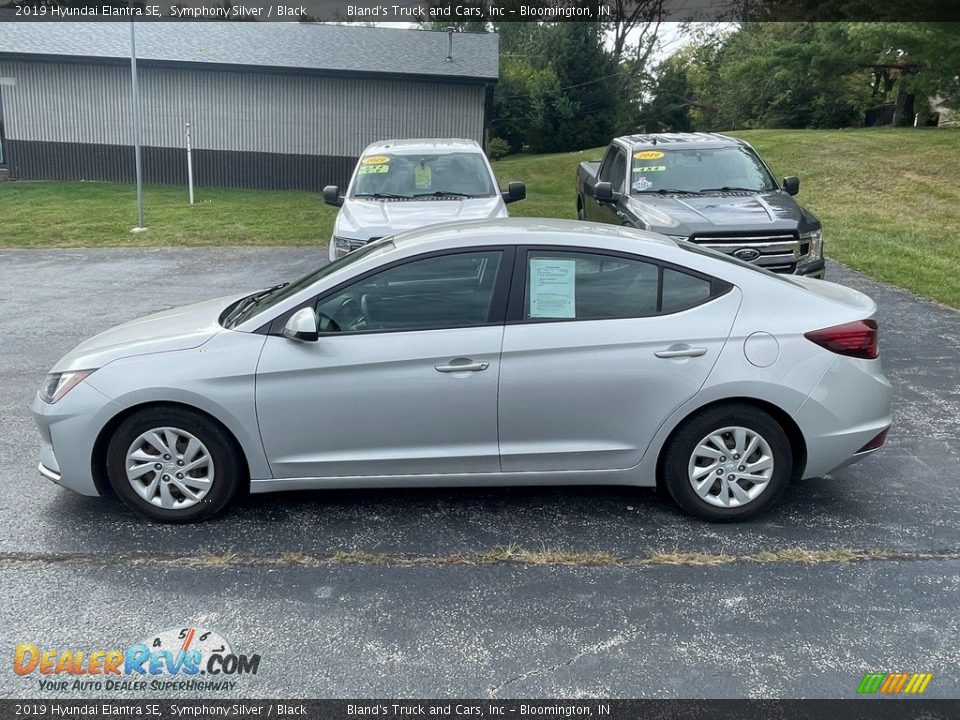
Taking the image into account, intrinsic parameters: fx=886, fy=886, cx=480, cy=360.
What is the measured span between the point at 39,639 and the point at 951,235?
16.1m

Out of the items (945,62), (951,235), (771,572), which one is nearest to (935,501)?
(771,572)

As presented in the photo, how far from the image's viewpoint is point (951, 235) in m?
15.6

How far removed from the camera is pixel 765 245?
843cm

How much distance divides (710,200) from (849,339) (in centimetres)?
499

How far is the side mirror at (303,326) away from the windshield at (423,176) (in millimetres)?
6155

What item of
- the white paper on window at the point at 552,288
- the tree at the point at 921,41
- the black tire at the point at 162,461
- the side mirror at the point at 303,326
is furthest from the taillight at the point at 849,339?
the tree at the point at 921,41

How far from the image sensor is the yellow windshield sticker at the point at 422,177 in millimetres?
10578

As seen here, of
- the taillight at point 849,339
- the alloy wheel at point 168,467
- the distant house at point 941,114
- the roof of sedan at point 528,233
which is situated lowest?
the alloy wheel at point 168,467

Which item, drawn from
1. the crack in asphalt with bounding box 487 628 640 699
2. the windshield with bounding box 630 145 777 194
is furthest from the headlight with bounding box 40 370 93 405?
the windshield with bounding box 630 145 777 194

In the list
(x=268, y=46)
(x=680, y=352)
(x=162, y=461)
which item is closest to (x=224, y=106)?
(x=268, y=46)

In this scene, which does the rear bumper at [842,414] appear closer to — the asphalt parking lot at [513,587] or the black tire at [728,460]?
the black tire at [728,460]

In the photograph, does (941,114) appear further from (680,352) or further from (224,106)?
(680,352)

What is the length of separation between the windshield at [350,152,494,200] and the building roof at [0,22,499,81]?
12783 millimetres

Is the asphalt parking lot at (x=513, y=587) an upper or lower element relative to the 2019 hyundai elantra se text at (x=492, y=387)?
lower
